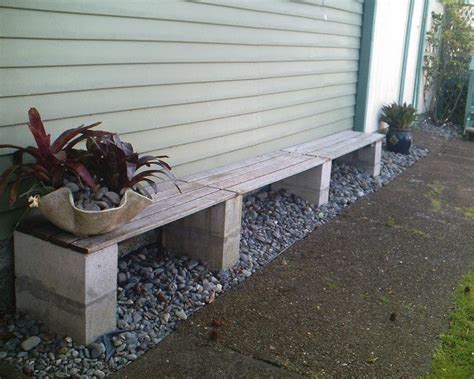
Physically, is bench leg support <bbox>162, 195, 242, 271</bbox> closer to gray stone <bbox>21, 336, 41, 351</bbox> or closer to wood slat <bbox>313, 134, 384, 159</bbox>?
gray stone <bbox>21, 336, 41, 351</bbox>

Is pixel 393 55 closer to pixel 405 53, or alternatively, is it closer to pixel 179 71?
pixel 405 53

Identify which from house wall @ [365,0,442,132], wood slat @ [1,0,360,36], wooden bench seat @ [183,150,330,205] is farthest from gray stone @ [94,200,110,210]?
house wall @ [365,0,442,132]

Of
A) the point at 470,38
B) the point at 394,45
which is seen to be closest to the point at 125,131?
the point at 394,45

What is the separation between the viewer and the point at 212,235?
12.1 feet

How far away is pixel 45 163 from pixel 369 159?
434 cm

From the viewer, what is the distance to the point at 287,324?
10.3 ft

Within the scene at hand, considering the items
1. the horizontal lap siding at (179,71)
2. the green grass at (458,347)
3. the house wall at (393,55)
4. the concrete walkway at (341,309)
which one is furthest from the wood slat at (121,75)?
the house wall at (393,55)

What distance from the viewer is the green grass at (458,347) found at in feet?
9.06

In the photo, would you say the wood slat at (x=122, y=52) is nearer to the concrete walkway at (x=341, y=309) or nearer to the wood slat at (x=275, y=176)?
the wood slat at (x=275, y=176)

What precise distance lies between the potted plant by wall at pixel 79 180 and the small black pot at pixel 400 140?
528 centimetres

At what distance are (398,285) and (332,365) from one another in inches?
43.8

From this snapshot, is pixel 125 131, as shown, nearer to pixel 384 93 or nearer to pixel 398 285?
pixel 398 285

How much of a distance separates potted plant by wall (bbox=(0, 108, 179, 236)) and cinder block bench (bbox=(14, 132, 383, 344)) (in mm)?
112

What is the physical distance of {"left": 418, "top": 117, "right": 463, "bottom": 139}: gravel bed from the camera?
31.1ft
